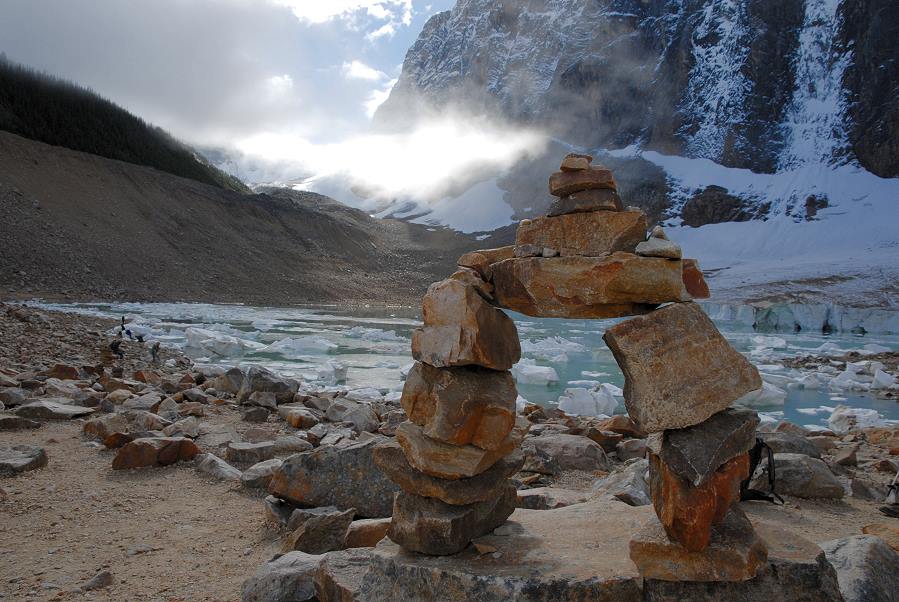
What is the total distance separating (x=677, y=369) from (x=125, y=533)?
4869 millimetres

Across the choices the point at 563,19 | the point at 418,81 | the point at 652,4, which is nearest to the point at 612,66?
the point at 652,4

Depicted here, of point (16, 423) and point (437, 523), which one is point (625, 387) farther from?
point (16, 423)

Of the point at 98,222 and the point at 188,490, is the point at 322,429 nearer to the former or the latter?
the point at 188,490

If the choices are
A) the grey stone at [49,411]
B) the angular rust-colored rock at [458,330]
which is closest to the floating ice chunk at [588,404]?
the grey stone at [49,411]

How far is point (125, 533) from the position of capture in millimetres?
5434

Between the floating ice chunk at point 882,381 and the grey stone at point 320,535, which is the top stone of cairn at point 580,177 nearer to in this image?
the grey stone at point 320,535

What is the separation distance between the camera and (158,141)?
75688 millimetres

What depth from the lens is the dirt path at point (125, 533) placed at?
4.50 meters

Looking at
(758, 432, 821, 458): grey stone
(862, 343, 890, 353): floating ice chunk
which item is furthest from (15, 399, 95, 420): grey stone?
→ (862, 343, 890, 353): floating ice chunk

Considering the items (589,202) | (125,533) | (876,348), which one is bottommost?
(125,533)

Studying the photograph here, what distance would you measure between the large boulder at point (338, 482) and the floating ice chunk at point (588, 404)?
9383 millimetres

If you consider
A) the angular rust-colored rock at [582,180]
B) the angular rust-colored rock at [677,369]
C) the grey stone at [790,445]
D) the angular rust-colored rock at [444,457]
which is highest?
the angular rust-colored rock at [582,180]

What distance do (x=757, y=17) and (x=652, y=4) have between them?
1032 inches

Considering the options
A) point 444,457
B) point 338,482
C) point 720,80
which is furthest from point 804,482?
point 720,80
